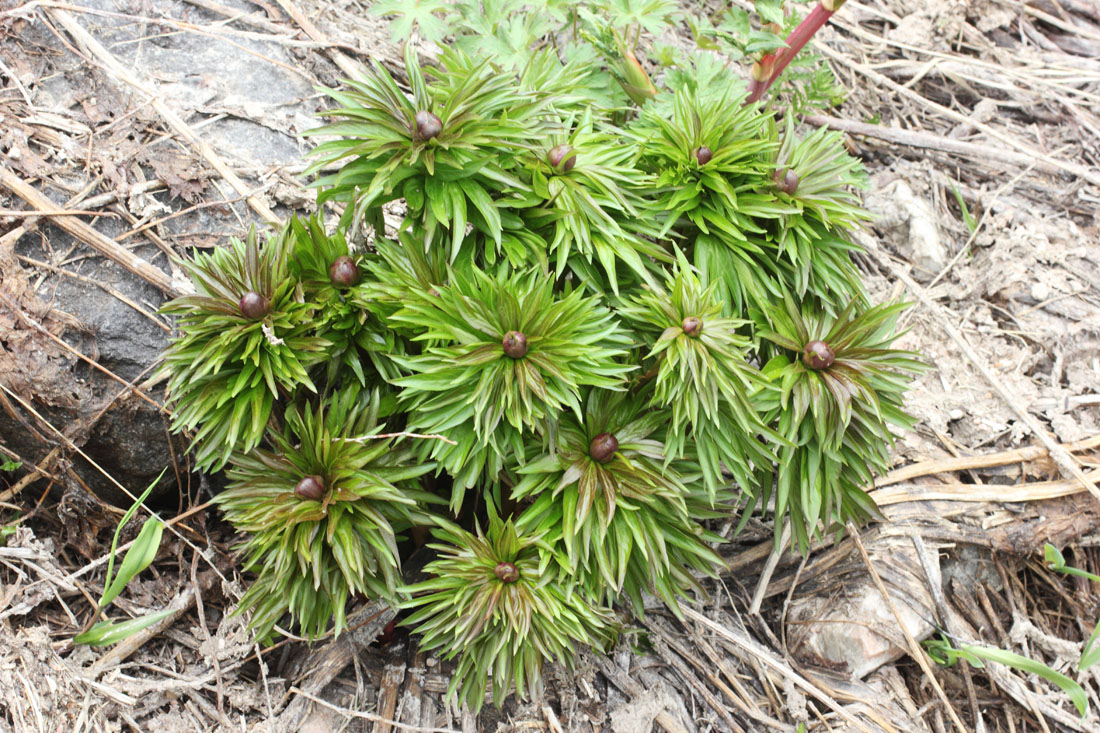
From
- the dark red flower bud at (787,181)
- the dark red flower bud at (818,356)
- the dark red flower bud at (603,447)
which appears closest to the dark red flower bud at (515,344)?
the dark red flower bud at (603,447)

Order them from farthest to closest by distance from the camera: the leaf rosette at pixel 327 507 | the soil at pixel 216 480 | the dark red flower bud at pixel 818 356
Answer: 1. the soil at pixel 216 480
2. the dark red flower bud at pixel 818 356
3. the leaf rosette at pixel 327 507

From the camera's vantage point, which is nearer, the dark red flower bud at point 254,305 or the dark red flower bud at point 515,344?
the dark red flower bud at point 515,344

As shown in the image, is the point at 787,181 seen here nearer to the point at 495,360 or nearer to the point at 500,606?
the point at 495,360

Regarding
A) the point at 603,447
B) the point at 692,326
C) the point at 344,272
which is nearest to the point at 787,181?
the point at 692,326

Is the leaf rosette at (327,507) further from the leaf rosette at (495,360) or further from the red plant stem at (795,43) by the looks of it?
the red plant stem at (795,43)

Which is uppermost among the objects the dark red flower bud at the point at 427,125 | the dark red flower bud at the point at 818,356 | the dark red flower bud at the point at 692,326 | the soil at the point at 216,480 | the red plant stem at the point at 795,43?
the red plant stem at the point at 795,43

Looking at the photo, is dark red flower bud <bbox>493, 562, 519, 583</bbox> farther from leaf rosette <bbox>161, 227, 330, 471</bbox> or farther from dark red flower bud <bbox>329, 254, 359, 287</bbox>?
dark red flower bud <bbox>329, 254, 359, 287</bbox>

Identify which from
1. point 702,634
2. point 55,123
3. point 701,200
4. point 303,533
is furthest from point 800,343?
point 55,123

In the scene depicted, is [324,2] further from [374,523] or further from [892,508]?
[892,508]
